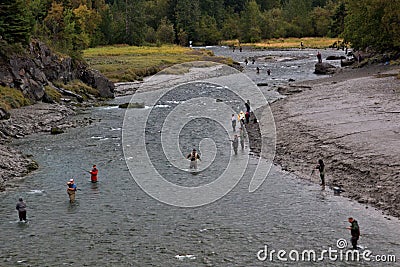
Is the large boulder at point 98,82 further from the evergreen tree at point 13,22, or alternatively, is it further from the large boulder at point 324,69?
the large boulder at point 324,69

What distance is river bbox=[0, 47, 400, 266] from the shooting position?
2280cm

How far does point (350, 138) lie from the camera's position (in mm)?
38219

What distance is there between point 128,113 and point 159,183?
2924 centimetres

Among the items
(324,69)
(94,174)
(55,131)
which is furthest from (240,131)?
(324,69)

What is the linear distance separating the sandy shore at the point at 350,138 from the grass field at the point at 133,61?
42.3 m

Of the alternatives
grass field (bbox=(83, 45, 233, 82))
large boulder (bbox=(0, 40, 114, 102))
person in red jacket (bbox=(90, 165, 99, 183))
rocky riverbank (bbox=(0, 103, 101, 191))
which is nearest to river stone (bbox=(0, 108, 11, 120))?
rocky riverbank (bbox=(0, 103, 101, 191))

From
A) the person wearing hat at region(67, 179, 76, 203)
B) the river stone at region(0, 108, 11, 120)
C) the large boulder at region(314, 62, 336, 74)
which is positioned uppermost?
the large boulder at region(314, 62, 336, 74)

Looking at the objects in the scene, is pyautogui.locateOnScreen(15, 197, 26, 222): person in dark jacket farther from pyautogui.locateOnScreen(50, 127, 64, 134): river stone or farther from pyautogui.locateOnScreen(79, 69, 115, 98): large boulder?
pyautogui.locateOnScreen(79, 69, 115, 98): large boulder

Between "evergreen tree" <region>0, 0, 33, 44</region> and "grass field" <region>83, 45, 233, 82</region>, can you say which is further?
"grass field" <region>83, 45, 233, 82</region>

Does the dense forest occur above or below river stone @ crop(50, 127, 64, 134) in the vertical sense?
above

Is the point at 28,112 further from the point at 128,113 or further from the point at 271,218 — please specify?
the point at 271,218

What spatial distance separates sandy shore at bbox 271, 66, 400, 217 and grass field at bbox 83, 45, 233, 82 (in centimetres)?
4232

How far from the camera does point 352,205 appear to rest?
93.0 feet

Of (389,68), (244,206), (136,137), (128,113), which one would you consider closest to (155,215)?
(244,206)
